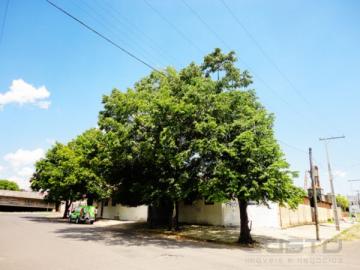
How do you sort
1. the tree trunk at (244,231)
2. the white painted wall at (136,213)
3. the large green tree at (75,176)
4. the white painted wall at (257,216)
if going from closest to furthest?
1. the tree trunk at (244,231)
2. the white painted wall at (257,216)
3. the large green tree at (75,176)
4. the white painted wall at (136,213)

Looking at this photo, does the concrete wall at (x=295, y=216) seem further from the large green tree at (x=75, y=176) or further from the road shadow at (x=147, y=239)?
the large green tree at (x=75, y=176)

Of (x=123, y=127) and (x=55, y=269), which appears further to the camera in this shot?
(x=123, y=127)

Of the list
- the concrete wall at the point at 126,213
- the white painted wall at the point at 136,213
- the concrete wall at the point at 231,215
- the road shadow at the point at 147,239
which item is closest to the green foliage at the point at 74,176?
the concrete wall at the point at 126,213

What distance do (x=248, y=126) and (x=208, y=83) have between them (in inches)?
141

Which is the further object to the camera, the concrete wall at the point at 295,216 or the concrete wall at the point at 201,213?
the concrete wall at the point at 295,216

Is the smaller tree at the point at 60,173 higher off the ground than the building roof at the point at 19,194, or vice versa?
the smaller tree at the point at 60,173

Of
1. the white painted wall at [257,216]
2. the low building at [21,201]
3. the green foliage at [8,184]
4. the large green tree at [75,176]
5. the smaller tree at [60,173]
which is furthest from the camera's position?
the green foliage at [8,184]

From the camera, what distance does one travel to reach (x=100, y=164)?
2252 cm

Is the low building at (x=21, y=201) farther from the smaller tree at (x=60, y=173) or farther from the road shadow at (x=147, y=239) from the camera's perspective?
the road shadow at (x=147, y=239)

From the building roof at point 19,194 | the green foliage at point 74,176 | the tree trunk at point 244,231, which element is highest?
the green foliage at point 74,176

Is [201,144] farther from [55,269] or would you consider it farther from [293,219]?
[293,219]

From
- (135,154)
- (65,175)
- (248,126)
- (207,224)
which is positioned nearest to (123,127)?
(135,154)

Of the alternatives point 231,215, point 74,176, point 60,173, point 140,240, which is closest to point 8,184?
point 60,173

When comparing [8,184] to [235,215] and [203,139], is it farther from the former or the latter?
[203,139]
